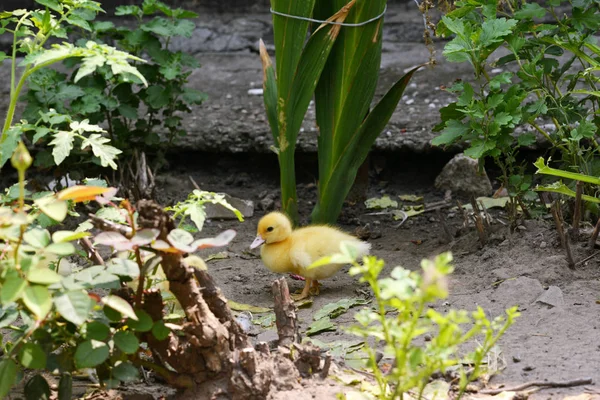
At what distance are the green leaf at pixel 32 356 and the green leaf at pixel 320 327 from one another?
1.18m

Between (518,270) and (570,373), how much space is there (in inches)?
37.1

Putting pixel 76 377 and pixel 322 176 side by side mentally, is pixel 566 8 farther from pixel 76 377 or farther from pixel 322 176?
pixel 76 377

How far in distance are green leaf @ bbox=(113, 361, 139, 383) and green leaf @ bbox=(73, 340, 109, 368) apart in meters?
0.12

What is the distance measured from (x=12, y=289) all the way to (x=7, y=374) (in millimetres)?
335

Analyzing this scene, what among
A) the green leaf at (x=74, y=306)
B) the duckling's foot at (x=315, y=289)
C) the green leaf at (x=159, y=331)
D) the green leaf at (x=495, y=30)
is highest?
the green leaf at (x=495, y=30)

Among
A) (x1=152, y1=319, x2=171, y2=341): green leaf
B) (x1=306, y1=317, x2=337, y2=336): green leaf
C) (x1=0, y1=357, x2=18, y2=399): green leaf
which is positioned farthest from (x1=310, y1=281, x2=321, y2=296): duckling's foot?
(x1=0, y1=357, x2=18, y2=399): green leaf

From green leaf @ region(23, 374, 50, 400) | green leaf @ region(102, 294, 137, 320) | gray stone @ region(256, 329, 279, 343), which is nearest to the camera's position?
green leaf @ region(102, 294, 137, 320)

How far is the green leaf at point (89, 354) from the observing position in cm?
197

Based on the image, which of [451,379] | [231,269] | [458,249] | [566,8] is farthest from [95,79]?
[566,8]

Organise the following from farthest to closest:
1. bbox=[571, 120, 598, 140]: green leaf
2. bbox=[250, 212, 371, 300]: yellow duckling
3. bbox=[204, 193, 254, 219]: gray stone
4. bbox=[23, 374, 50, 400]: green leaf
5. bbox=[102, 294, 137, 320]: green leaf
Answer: bbox=[204, 193, 254, 219]: gray stone
bbox=[250, 212, 371, 300]: yellow duckling
bbox=[571, 120, 598, 140]: green leaf
bbox=[23, 374, 50, 400]: green leaf
bbox=[102, 294, 137, 320]: green leaf

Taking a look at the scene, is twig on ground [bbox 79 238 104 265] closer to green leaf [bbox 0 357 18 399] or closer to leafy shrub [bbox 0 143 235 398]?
leafy shrub [bbox 0 143 235 398]

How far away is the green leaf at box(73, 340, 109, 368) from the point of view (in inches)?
77.4

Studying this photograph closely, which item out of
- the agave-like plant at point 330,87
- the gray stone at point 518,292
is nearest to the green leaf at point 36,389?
the gray stone at point 518,292

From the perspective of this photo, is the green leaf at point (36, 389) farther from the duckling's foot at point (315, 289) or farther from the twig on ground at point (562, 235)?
the twig on ground at point (562, 235)
